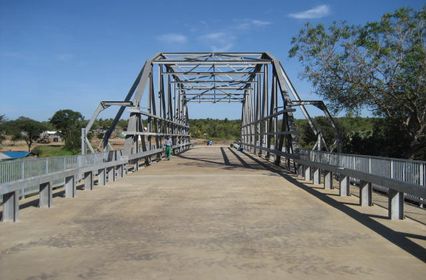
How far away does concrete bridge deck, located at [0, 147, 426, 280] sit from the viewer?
5418 mm

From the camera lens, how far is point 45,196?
1010 centimetres

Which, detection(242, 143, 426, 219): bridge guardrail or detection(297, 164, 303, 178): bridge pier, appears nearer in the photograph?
detection(242, 143, 426, 219): bridge guardrail

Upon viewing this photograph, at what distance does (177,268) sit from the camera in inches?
216

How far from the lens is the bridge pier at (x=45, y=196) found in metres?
10.0

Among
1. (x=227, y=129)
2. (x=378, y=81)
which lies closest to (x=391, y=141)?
(x=378, y=81)

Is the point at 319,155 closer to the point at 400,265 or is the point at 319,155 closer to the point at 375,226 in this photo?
the point at 375,226

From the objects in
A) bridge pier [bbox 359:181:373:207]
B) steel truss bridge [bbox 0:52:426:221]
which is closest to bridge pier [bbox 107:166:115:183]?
steel truss bridge [bbox 0:52:426:221]

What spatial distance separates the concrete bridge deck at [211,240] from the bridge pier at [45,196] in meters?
0.27

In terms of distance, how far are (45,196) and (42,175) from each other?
52 centimetres

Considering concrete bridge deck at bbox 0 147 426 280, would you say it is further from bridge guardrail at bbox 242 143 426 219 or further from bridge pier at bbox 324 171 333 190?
bridge pier at bbox 324 171 333 190

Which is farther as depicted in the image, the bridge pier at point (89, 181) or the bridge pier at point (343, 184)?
the bridge pier at point (89, 181)

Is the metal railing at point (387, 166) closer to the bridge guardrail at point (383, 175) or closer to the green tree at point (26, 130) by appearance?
the bridge guardrail at point (383, 175)

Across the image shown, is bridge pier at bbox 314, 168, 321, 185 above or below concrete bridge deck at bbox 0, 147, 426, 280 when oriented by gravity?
above

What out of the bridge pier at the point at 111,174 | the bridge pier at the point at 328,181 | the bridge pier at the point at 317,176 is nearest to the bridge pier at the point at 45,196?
the bridge pier at the point at 111,174
